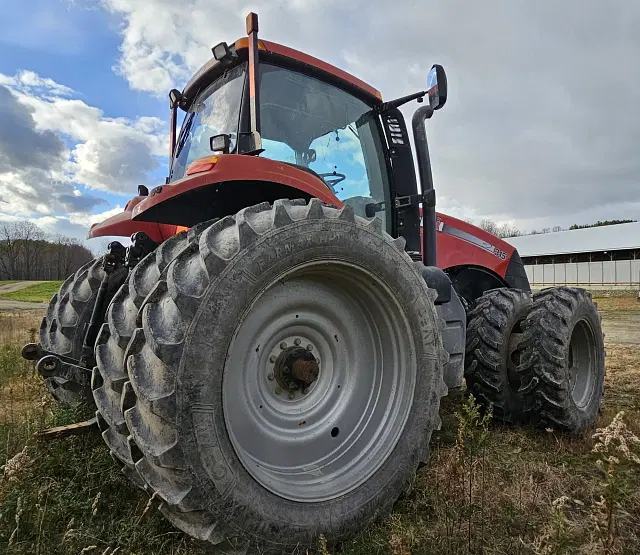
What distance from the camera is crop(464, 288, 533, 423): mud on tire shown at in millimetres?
3518

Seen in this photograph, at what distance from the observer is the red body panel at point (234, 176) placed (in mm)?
2320

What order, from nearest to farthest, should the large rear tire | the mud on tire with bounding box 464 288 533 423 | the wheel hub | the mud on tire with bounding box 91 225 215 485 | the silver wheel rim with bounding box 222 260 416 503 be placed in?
1. the large rear tire
2. the mud on tire with bounding box 91 225 215 485
3. the silver wheel rim with bounding box 222 260 416 503
4. the wheel hub
5. the mud on tire with bounding box 464 288 533 423

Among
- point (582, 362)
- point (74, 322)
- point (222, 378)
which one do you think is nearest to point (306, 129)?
point (74, 322)

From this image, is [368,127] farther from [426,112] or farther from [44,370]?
[44,370]

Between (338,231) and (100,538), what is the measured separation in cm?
156

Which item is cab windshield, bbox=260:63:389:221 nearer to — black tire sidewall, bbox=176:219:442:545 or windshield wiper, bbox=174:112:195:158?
windshield wiper, bbox=174:112:195:158

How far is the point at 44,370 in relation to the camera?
253cm

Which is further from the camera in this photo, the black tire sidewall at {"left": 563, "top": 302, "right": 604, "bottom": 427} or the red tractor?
the black tire sidewall at {"left": 563, "top": 302, "right": 604, "bottom": 427}

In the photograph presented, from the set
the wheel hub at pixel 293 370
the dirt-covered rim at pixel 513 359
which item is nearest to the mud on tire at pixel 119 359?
the wheel hub at pixel 293 370

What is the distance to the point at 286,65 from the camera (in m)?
3.09

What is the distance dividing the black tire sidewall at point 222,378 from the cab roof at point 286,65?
1385 mm

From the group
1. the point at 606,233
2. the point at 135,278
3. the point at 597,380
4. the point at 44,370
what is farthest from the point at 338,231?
the point at 606,233

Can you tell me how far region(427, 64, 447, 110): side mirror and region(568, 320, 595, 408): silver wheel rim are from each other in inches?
80.4

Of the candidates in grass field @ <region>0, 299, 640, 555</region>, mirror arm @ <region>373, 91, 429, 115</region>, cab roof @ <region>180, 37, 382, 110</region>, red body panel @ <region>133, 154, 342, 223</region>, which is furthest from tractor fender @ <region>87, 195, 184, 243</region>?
mirror arm @ <region>373, 91, 429, 115</region>
